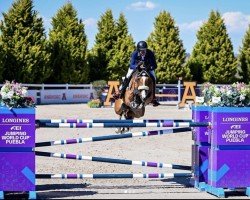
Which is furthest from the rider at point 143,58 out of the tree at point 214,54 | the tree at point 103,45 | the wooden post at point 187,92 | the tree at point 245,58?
the tree at point 245,58

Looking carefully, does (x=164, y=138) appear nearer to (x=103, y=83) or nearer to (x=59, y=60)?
(x=103, y=83)

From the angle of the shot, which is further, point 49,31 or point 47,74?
point 49,31

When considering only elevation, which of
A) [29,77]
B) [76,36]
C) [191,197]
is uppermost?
[76,36]

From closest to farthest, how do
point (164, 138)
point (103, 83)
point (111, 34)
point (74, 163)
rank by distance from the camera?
point (74, 163)
point (164, 138)
point (103, 83)
point (111, 34)

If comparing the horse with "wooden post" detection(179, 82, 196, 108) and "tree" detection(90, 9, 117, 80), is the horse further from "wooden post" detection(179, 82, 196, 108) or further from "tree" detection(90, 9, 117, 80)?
"tree" detection(90, 9, 117, 80)

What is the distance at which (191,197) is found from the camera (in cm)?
766

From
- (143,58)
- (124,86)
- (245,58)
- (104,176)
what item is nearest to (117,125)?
(104,176)

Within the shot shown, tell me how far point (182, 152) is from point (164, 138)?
10.9 ft

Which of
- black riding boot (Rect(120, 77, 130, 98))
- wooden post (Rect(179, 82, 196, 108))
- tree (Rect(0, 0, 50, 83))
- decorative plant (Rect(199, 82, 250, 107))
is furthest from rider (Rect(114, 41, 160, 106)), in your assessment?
tree (Rect(0, 0, 50, 83))

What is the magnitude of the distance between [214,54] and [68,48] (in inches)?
527

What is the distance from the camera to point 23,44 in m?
39.1

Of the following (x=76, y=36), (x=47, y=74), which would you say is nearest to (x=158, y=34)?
(x=76, y=36)

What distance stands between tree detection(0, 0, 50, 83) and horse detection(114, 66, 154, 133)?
89.0ft

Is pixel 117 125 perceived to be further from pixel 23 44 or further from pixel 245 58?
pixel 245 58
